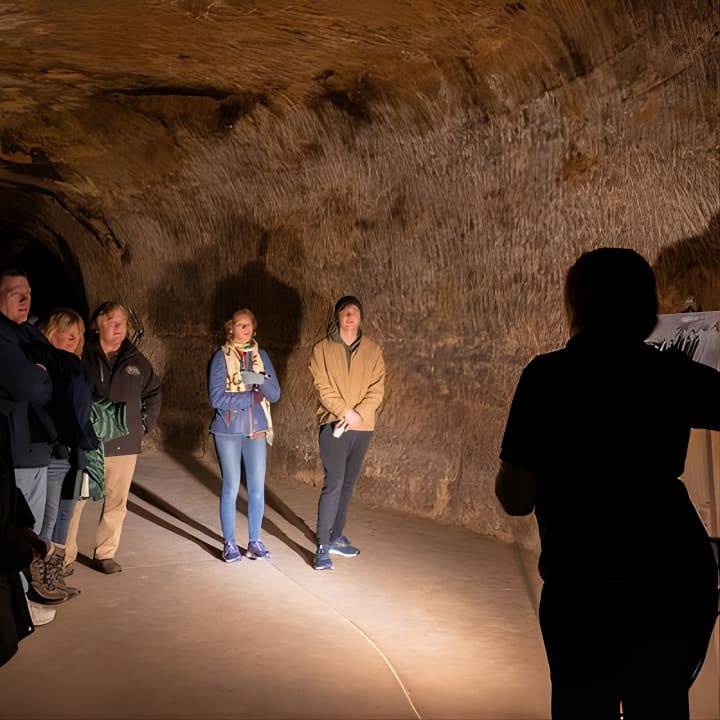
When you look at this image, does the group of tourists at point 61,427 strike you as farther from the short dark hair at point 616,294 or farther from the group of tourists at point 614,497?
the short dark hair at point 616,294

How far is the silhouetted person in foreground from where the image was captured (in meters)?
1.97

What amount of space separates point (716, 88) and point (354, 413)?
2.85 m

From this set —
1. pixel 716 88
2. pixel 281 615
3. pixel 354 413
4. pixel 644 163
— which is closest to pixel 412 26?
pixel 644 163

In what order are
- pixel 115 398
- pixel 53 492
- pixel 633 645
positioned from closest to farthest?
pixel 633 645, pixel 53 492, pixel 115 398

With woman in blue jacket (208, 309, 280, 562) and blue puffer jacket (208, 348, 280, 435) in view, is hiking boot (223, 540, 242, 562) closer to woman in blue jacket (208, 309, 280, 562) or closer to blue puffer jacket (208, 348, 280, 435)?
woman in blue jacket (208, 309, 280, 562)

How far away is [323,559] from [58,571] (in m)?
1.64

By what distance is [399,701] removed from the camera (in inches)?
145

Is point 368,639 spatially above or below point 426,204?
below

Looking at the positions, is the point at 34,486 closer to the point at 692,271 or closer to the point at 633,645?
the point at 633,645

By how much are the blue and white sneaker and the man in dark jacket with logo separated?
1.41 metres

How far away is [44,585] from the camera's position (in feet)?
16.3

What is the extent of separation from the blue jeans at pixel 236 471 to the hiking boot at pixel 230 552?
33 millimetres

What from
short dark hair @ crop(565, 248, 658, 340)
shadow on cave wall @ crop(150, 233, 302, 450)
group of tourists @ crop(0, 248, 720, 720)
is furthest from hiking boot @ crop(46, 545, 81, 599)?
shadow on cave wall @ crop(150, 233, 302, 450)

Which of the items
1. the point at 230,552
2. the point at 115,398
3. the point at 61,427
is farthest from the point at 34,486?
the point at 230,552
